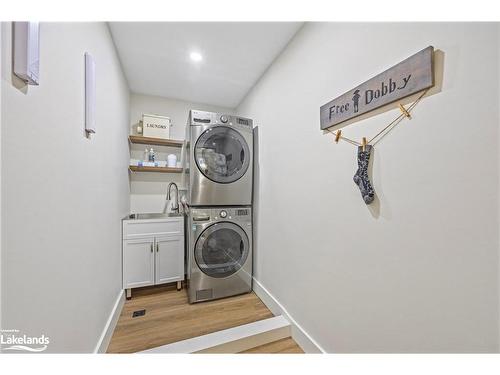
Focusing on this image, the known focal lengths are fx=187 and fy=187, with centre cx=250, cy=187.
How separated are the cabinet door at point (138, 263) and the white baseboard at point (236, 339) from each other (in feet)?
2.79

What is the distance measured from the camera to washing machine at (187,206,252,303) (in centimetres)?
202

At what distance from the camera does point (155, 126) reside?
2.60 meters

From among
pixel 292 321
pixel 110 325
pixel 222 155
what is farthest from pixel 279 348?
pixel 222 155

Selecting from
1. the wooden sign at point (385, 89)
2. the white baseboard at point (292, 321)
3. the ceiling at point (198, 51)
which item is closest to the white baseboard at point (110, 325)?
the white baseboard at point (292, 321)

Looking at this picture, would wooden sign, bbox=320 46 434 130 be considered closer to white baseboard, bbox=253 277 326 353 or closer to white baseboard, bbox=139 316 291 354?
white baseboard, bbox=253 277 326 353

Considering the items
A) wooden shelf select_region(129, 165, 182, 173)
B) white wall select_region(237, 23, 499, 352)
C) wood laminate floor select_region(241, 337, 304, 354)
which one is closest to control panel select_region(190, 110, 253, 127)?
white wall select_region(237, 23, 499, 352)

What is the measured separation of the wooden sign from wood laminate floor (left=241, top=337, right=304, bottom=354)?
66.6 inches

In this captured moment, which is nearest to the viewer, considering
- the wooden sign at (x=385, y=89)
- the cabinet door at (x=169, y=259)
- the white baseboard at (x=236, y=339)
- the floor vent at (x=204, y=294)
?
the wooden sign at (x=385, y=89)

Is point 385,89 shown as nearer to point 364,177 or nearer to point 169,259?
point 364,177

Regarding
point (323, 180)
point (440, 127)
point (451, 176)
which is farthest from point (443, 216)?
point (323, 180)

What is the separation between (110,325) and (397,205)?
7.11 ft

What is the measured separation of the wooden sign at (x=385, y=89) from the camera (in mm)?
790

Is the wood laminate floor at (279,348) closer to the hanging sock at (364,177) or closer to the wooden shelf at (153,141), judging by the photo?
the hanging sock at (364,177)
